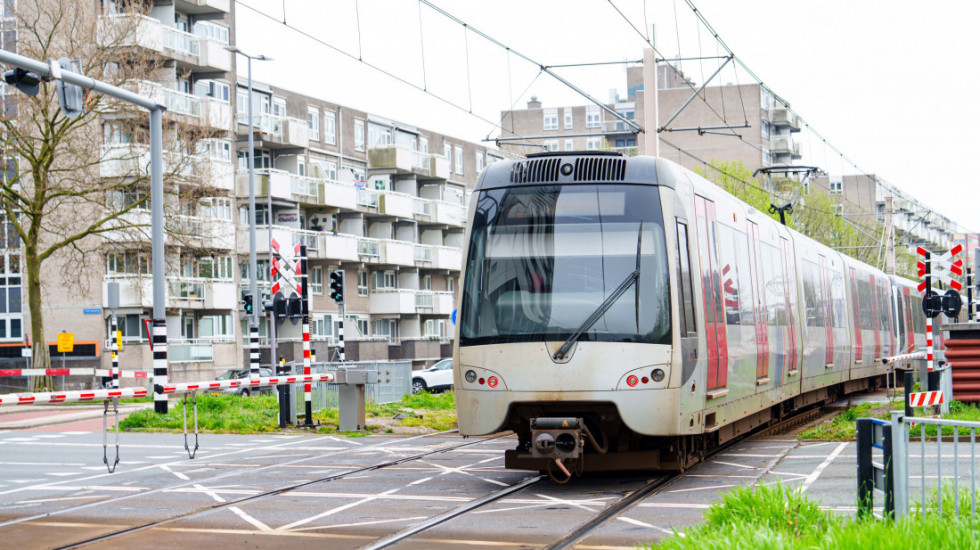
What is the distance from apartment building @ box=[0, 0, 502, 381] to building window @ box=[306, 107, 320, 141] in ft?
0.25

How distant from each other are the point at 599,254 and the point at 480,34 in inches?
354

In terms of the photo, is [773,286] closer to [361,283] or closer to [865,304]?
[865,304]

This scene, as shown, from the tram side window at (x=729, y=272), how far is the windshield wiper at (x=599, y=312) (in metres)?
2.53

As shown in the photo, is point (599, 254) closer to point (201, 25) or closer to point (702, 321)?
point (702, 321)

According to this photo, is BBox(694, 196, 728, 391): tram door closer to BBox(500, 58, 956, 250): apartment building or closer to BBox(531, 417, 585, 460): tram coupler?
BBox(531, 417, 585, 460): tram coupler

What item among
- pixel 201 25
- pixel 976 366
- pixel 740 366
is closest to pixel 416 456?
pixel 740 366

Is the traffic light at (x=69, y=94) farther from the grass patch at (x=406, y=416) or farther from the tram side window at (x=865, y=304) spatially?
the tram side window at (x=865, y=304)

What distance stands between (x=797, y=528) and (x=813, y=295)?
14823 millimetres

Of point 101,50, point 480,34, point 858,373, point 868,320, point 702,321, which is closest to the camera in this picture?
point 702,321

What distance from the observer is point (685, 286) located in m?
12.7

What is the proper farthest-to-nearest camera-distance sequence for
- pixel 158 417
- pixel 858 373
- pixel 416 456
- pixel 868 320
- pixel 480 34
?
pixel 868 320, pixel 858 373, pixel 158 417, pixel 480 34, pixel 416 456

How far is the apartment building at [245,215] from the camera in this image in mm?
39031

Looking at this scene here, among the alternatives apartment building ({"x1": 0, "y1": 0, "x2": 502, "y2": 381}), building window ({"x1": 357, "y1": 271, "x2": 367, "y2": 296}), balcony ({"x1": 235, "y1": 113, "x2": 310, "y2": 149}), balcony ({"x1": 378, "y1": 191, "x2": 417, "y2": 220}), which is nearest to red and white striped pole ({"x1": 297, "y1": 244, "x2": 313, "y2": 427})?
apartment building ({"x1": 0, "y1": 0, "x2": 502, "y2": 381})

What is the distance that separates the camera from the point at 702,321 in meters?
13.1
